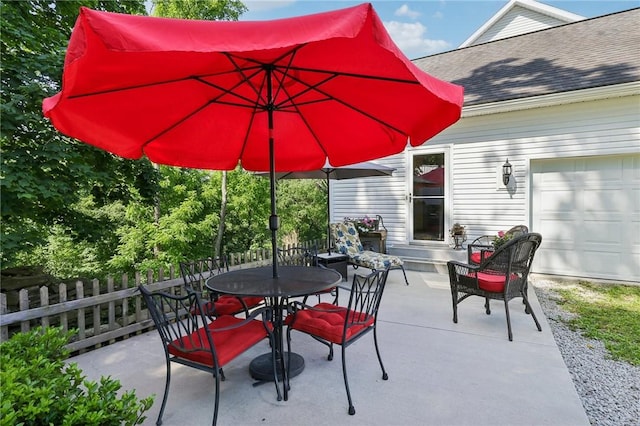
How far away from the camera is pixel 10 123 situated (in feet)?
11.6

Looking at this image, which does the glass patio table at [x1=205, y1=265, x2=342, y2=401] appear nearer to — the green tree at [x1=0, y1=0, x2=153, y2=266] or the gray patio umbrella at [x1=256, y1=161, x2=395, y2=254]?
the green tree at [x1=0, y1=0, x2=153, y2=266]

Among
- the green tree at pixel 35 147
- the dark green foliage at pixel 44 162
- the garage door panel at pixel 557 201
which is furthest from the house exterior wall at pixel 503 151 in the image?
the green tree at pixel 35 147

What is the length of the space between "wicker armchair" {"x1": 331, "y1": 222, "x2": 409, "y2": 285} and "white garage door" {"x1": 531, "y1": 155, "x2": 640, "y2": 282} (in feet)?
9.27

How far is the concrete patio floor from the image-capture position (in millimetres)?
2303

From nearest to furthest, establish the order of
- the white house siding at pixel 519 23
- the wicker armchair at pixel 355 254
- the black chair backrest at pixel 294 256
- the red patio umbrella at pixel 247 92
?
the red patio umbrella at pixel 247 92 → the black chair backrest at pixel 294 256 → the wicker armchair at pixel 355 254 → the white house siding at pixel 519 23

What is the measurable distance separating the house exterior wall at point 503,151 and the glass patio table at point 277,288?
507cm

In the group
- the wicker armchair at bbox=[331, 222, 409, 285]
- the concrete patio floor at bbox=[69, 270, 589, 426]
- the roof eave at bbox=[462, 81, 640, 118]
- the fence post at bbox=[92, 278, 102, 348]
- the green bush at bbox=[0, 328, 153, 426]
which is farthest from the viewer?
the wicker armchair at bbox=[331, 222, 409, 285]

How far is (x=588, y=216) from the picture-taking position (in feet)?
20.1

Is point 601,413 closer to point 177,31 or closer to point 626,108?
point 177,31

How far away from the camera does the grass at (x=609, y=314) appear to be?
3455mm

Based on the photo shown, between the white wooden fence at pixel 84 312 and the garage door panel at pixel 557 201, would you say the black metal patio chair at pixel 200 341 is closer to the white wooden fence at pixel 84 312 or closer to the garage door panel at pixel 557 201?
the white wooden fence at pixel 84 312

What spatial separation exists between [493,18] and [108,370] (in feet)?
41.5

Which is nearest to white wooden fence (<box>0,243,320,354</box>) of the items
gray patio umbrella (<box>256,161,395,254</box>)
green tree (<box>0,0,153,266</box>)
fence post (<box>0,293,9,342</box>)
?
fence post (<box>0,293,9,342</box>)

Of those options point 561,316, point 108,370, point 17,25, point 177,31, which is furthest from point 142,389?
point 561,316
